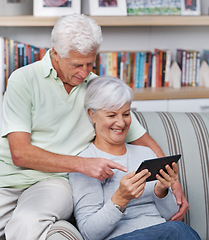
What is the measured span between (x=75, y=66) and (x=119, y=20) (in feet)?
4.55

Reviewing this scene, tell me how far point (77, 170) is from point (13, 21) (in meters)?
1.54

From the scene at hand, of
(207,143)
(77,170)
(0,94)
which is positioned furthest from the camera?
(0,94)

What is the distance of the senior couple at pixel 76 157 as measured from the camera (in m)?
1.71

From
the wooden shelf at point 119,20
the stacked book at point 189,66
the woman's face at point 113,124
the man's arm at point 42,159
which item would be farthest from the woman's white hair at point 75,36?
the stacked book at point 189,66

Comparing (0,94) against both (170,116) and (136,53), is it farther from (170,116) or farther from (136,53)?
(170,116)

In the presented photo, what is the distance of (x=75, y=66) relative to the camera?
72.1 inches

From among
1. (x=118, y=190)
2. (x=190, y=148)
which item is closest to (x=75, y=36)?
(x=118, y=190)

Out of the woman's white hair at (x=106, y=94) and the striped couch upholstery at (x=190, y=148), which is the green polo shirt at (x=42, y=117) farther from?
the striped couch upholstery at (x=190, y=148)

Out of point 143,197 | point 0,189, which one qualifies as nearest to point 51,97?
point 0,189

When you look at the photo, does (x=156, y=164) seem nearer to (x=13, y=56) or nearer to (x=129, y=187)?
(x=129, y=187)

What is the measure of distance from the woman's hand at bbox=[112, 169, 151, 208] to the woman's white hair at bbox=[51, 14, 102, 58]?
0.51 meters

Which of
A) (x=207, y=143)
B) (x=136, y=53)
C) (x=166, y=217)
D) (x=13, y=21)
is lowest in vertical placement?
(x=166, y=217)

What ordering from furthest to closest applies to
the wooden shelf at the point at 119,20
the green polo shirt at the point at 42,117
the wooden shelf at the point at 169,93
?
the wooden shelf at the point at 169,93 → the wooden shelf at the point at 119,20 → the green polo shirt at the point at 42,117

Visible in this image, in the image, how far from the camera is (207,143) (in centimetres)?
215
